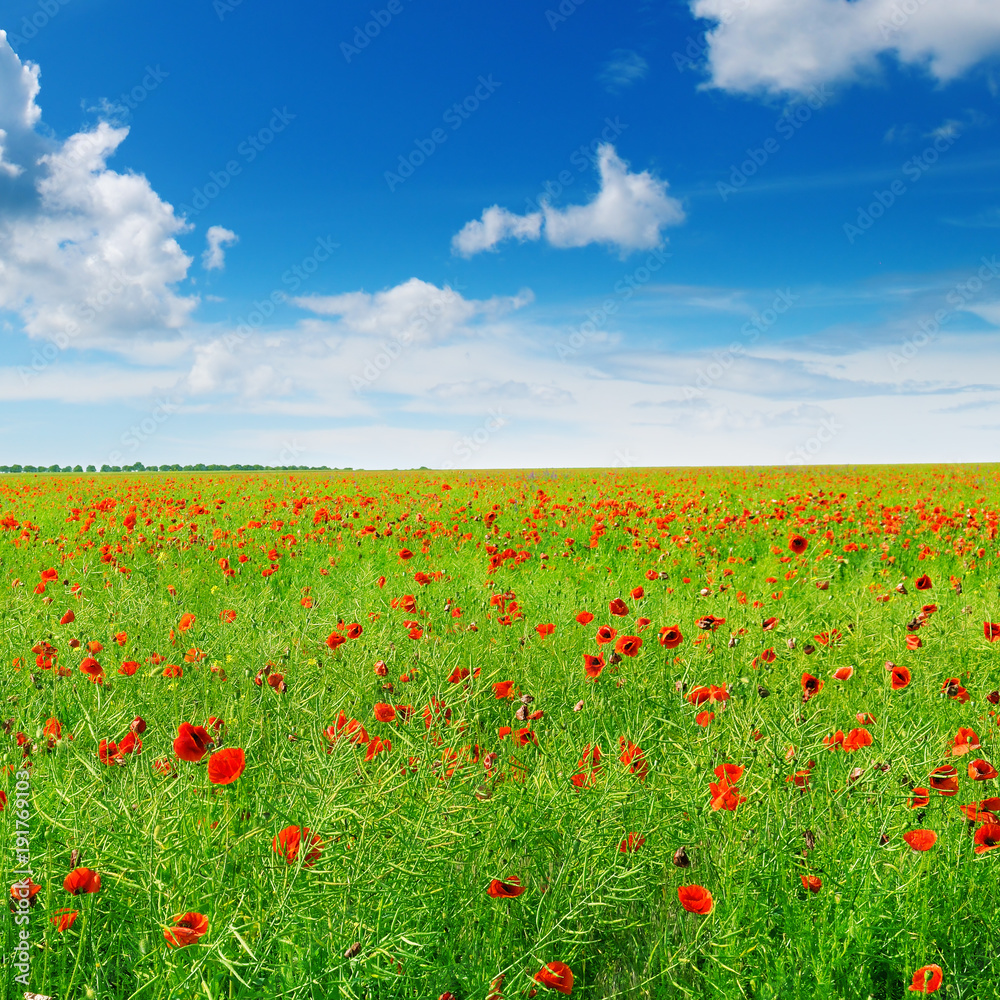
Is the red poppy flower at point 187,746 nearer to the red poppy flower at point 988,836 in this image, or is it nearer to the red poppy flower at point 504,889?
the red poppy flower at point 504,889

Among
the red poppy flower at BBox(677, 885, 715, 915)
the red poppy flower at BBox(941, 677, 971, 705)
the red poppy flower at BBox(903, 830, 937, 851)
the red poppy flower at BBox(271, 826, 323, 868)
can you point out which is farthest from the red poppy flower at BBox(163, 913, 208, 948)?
the red poppy flower at BBox(941, 677, 971, 705)

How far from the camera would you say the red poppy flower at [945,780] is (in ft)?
6.97

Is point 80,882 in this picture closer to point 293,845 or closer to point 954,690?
point 293,845

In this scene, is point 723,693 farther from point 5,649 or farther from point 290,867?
point 5,649

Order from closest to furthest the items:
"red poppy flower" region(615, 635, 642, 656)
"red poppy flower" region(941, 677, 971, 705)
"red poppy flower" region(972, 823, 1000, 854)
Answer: "red poppy flower" region(972, 823, 1000, 854)
"red poppy flower" region(615, 635, 642, 656)
"red poppy flower" region(941, 677, 971, 705)

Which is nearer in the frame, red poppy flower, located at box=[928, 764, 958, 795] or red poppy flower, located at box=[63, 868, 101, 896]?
red poppy flower, located at box=[63, 868, 101, 896]

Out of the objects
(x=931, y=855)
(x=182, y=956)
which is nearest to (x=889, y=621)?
(x=931, y=855)

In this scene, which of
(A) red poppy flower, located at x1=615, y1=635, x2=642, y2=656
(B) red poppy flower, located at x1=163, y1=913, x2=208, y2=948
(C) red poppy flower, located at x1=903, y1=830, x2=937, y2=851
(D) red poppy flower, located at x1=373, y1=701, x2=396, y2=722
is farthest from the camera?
(A) red poppy flower, located at x1=615, y1=635, x2=642, y2=656

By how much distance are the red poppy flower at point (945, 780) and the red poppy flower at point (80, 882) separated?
2359mm

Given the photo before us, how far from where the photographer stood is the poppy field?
1621mm

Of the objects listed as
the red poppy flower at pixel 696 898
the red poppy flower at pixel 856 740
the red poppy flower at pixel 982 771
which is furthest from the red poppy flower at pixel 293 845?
the red poppy flower at pixel 982 771

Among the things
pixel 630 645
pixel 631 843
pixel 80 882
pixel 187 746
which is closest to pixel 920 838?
pixel 631 843

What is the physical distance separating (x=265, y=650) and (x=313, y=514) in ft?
20.4

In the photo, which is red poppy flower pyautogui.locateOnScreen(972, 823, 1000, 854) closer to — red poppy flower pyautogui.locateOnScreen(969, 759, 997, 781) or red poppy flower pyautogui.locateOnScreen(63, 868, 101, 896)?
red poppy flower pyautogui.locateOnScreen(969, 759, 997, 781)
